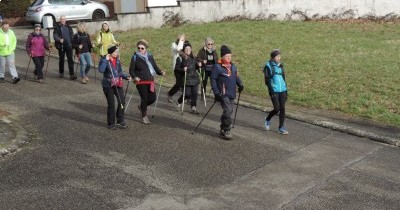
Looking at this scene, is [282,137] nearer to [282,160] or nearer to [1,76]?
[282,160]

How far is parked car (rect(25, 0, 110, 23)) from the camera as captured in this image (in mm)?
24812

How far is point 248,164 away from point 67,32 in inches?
351

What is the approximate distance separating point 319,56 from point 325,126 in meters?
7.53

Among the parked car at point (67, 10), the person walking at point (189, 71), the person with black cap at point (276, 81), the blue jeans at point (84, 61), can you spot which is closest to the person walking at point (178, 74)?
the person walking at point (189, 71)

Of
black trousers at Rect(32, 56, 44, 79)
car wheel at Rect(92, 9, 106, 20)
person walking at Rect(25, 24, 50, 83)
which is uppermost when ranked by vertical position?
car wheel at Rect(92, 9, 106, 20)

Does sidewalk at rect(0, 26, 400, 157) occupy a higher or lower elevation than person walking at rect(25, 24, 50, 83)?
lower

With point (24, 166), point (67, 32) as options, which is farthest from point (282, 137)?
point (67, 32)

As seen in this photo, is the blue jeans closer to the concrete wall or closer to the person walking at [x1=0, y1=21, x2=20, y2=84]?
the person walking at [x1=0, y1=21, x2=20, y2=84]

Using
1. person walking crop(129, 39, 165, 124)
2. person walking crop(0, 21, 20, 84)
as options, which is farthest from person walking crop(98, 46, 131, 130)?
person walking crop(0, 21, 20, 84)

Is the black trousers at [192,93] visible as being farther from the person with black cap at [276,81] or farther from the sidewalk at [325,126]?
the person with black cap at [276,81]

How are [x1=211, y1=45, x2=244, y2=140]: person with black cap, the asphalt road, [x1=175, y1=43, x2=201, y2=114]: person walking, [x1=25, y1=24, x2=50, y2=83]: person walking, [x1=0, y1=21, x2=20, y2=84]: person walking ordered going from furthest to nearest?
[x1=25, y1=24, x2=50, y2=83]: person walking, [x1=0, y1=21, x2=20, y2=84]: person walking, [x1=175, y1=43, x2=201, y2=114]: person walking, [x1=211, y1=45, x2=244, y2=140]: person with black cap, the asphalt road

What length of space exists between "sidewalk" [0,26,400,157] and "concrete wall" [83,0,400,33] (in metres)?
13.8

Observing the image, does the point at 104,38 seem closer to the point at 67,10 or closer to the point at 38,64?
the point at 38,64

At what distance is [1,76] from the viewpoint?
14.8 meters
